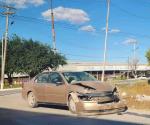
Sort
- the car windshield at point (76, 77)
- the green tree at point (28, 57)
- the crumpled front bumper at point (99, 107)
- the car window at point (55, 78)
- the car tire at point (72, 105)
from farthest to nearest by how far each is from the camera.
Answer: the green tree at point (28, 57)
the car window at point (55, 78)
the car windshield at point (76, 77)
the car tire at point (72, 105)
the crumpled front bumper at point (99, 107)

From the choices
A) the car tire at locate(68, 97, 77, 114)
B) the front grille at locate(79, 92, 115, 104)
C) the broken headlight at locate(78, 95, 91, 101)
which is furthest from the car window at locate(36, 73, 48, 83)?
the front grille at locate(79, 92, 115, 104)

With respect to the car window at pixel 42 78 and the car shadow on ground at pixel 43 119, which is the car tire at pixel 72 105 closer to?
the car shadow on ground at pixel 43 119

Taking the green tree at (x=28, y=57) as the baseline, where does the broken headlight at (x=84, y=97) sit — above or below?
below

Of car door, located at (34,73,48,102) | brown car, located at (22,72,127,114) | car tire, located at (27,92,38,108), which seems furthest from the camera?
car tire, located at (27,92,38,108)

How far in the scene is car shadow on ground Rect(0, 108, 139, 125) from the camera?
11.6 meters

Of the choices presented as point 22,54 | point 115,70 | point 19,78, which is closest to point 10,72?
point 22,54

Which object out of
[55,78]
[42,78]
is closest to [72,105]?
[55,78]

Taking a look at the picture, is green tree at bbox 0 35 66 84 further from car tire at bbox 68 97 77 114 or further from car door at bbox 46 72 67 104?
car tire at bbox 68 97 77 114

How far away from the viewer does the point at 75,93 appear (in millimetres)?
13852

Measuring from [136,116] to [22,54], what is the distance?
5641 cm

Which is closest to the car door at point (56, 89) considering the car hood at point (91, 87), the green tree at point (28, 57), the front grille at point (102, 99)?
the car hood at point (91, 87)

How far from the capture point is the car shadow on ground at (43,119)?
1157cm

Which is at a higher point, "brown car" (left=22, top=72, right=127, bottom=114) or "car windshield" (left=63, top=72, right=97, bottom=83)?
"car windshield" (left=63, top=72, right=97, bottom=83)

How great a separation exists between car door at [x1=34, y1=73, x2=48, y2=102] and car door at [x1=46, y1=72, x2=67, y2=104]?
0.31 meters
